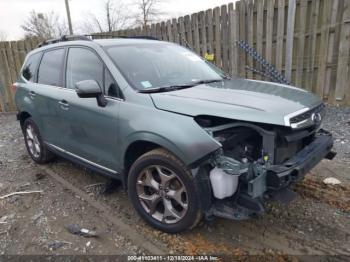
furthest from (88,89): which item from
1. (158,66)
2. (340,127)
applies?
(340,127)

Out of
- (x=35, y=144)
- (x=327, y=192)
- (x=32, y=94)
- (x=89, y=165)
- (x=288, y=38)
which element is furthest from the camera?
(x=288, y=38)

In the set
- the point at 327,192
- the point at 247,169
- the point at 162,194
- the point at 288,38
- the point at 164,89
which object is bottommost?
the point at 327,192

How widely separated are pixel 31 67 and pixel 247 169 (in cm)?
394

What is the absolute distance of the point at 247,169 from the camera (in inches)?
95.6

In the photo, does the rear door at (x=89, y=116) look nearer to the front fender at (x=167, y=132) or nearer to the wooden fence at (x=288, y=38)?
the front fender at (x=167, y=132)

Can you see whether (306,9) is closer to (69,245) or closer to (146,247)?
(146,247)

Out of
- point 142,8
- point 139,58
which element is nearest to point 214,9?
point 139,58

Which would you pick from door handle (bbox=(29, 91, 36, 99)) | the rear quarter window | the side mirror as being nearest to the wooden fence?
the rear quarter window

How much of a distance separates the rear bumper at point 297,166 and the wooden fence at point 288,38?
3516mm

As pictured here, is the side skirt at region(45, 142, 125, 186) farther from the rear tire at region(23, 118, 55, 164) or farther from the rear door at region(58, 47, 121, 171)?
the rear tire at region(23, 118, 55, 164)

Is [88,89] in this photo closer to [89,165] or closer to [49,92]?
[89,165]

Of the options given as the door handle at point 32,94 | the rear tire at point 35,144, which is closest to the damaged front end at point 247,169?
the door handle at point 32,94

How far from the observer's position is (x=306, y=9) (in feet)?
19.4

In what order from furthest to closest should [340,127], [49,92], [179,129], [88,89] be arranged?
[340,127]
[49,92]
[88,89]
[179,129]
